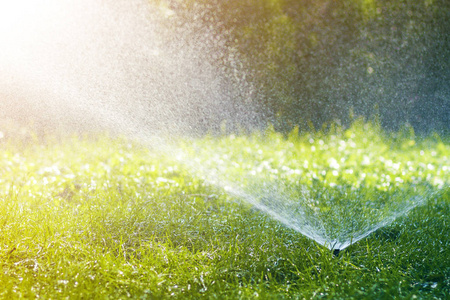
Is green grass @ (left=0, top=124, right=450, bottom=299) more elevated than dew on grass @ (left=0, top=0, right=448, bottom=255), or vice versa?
dew on grass @ (left=0, top=0, right=448, bottom=255)

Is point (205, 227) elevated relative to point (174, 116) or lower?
lower

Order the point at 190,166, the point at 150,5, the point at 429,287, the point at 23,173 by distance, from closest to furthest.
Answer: the point at 429,287 < the point at 23,173 < the point at 190,166 < the point at 150,5

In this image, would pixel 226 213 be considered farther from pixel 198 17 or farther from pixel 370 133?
pixel 198 17

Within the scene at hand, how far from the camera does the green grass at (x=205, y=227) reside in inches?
89.0

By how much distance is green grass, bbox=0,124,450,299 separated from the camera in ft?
7.41

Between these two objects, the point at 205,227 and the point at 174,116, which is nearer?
the point at 205,227

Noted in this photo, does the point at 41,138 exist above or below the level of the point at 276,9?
below

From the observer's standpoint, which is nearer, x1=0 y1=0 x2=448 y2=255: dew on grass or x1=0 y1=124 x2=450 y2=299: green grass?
x1=0 y1=124 x2=450 y2=299: green grass

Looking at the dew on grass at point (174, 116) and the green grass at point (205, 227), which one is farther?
the dew on grass at point (174, 116)

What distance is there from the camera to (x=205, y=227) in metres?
2.97

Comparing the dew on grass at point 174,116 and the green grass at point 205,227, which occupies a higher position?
the dew on grass at point 174,116

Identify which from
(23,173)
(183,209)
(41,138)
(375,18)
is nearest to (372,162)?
(183,209)

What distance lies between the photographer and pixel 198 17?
734 centimetres

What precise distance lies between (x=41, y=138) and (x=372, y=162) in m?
3.61
